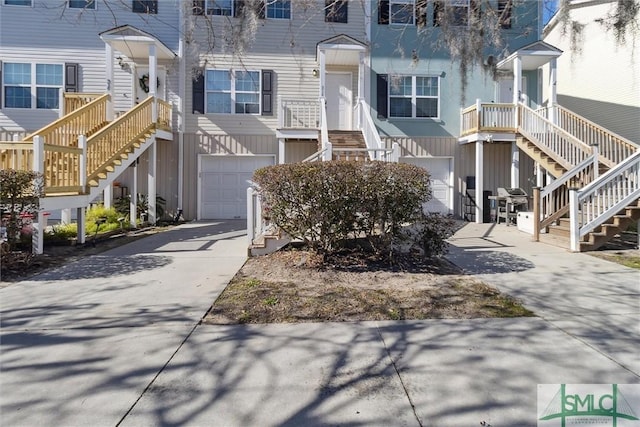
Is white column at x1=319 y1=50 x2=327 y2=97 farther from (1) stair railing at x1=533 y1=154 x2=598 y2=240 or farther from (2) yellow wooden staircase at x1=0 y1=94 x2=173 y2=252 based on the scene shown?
(1) stair railing at x1=533 y1=154 x2=598 y2=240

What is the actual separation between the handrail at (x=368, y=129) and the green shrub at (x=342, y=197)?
11.6 feet

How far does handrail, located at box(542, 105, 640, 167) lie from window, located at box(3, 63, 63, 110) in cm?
1582

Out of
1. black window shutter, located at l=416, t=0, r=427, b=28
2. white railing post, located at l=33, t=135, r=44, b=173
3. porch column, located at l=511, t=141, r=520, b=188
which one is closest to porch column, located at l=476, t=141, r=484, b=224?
porch column, located at l=511, t=141, r=520, b=188

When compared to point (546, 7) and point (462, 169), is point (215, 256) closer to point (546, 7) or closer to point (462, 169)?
point (546, 7)

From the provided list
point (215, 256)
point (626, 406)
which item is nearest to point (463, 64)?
point (215, 256)

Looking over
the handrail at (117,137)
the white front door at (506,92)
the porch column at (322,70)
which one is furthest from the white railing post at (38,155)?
the white front door at (506,92)

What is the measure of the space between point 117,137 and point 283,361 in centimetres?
862

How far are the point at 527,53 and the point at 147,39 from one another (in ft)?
37.6

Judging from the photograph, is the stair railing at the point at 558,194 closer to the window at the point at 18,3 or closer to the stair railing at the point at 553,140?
the stair railing at the point at 553,140

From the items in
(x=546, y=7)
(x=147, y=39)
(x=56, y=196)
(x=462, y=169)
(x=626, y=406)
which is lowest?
(x=626, y=406)

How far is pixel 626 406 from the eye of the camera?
8.43 ft

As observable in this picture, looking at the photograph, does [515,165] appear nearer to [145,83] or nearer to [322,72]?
[322,72]

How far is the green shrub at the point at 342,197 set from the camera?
5566mm

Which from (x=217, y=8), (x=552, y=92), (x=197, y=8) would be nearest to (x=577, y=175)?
(x=552, y=92)
